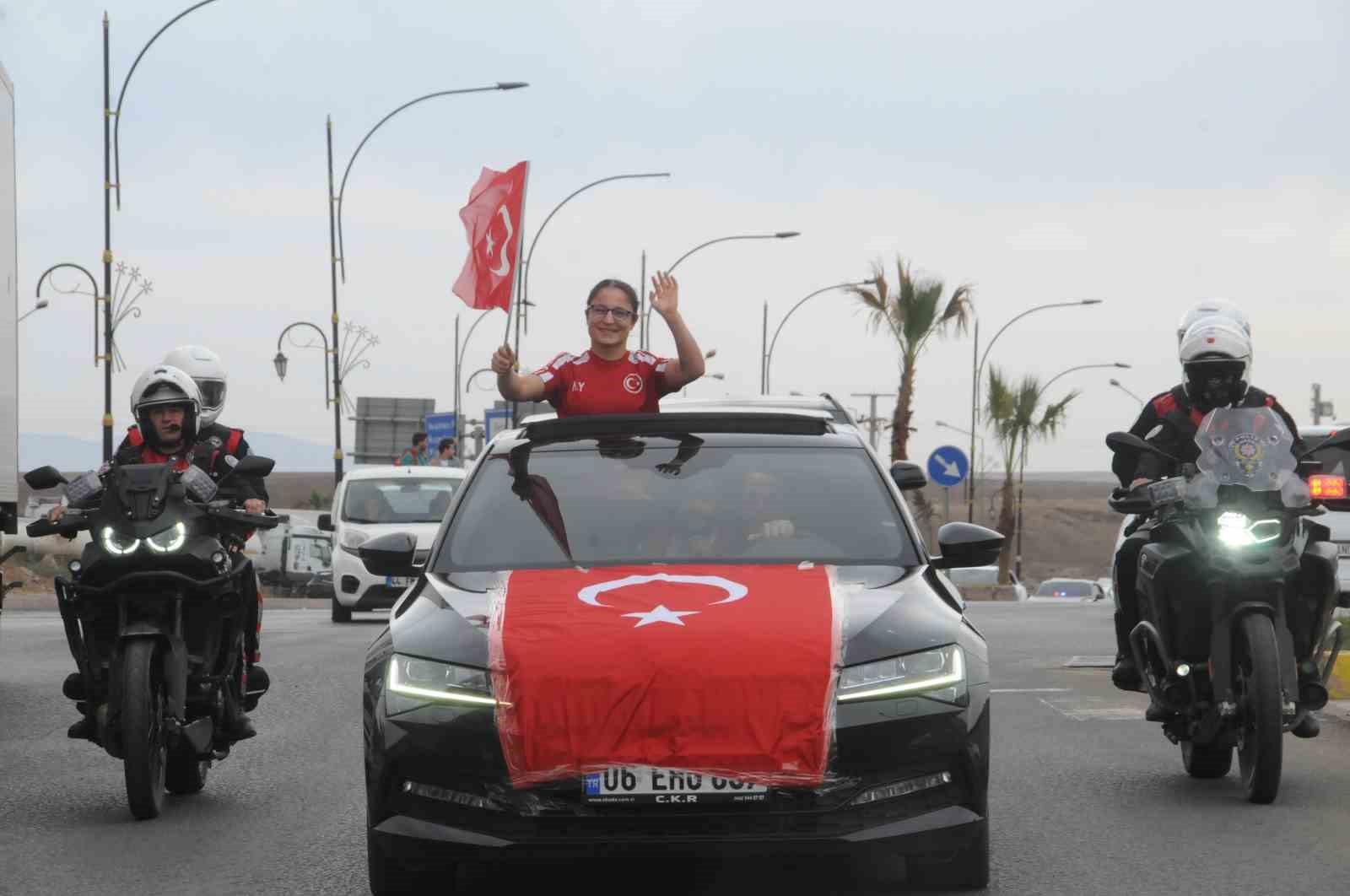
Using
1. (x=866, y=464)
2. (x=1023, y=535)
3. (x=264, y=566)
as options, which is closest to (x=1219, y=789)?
(x=866, y=464)

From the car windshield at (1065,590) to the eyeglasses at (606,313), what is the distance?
46.0m

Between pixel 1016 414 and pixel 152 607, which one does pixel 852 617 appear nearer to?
pixel 152 607

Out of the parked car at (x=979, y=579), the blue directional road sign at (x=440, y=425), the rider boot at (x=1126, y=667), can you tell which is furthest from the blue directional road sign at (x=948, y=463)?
the blue directional road sign at (x=440, y=425)

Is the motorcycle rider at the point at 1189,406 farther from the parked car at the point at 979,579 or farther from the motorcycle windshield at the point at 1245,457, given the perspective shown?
the parked car at the point at 979,579

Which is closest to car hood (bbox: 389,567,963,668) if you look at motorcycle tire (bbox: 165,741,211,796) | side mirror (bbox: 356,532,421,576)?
side mirror (bbox: 356,532,421,576)

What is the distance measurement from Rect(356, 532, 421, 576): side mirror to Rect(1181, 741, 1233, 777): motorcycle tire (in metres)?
3.34

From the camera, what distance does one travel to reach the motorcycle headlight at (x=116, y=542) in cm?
823

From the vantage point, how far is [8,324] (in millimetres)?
14039

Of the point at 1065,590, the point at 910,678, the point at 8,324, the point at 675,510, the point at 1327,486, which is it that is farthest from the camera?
the point at 1065,590

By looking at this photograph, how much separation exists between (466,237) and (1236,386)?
19.9 m

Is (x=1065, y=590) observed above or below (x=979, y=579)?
below

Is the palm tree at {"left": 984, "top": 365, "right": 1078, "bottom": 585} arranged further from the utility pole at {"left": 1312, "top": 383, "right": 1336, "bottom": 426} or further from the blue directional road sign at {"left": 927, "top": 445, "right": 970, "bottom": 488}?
the utility pole at {"left": 1312, "top": 383, "right": 1336, "bottom": 426}

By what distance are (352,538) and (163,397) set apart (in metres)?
15.2

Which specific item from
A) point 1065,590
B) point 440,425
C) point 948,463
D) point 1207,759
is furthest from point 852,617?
point 440,425
